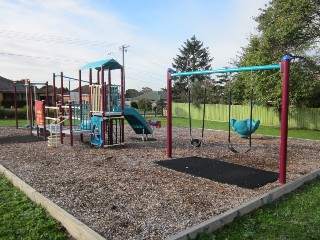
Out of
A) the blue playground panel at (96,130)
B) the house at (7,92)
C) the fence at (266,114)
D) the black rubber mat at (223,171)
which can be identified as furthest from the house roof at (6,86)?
the black rubber mat at (223,171)

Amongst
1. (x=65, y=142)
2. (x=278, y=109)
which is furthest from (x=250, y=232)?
(x=278, y=109)

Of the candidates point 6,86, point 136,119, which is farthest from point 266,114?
point 6,86

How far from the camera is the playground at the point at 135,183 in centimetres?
380

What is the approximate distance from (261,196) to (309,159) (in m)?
4.18

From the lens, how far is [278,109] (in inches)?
816

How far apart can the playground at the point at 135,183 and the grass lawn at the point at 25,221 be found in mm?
323

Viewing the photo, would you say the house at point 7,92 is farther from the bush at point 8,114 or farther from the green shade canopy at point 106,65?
the green shade canopy at point 106,65

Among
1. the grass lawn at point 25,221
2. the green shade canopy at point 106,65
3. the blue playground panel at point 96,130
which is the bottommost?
the grass lawn at point 25,221

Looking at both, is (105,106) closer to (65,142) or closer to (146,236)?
(65,142)

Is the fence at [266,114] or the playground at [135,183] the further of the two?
the fence at [266,114]

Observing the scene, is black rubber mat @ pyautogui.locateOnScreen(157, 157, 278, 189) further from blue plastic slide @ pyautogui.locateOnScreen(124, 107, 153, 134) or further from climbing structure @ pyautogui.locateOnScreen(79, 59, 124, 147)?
blue plastic slide @ pyautogui.locateOnScreen(124, 107, 153, 134)

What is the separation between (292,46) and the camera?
16.3 meters

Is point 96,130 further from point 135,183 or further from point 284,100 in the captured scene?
point 284,100

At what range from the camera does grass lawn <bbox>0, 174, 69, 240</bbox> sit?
341 centimetres
